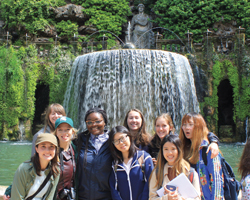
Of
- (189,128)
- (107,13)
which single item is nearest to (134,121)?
(189,128)

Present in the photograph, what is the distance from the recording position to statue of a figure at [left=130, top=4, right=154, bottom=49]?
60.4 ft

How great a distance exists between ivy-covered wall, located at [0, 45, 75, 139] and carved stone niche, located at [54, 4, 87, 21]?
17.1 ft

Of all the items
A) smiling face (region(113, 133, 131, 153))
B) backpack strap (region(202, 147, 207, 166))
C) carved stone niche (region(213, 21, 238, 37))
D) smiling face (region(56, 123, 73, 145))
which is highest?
carved stone niche (region(213, 21, 238, 37))

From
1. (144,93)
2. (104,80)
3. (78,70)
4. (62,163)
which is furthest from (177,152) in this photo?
(78,70)

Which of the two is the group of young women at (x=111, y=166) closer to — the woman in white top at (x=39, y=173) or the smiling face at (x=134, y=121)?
the woman in white top at (x=39, y=173)

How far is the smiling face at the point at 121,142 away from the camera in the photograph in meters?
2.64

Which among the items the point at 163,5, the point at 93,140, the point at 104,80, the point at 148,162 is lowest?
the point at 148,162

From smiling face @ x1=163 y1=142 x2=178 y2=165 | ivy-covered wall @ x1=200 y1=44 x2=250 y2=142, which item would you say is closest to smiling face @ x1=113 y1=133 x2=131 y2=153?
smiling face @ x1=163 y1=142 x2=178 y2=165

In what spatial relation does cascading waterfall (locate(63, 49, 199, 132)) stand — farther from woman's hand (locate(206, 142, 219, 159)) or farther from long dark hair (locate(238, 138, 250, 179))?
long dark hair (locate(238, 138, 250, 179))

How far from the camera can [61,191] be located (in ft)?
8.29

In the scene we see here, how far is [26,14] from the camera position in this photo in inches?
676

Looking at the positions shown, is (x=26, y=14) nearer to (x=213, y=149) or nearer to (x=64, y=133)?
(x=64, y=133)

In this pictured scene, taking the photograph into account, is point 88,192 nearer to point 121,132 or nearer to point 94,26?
point 121,132

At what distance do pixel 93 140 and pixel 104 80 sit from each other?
25.2 feet
